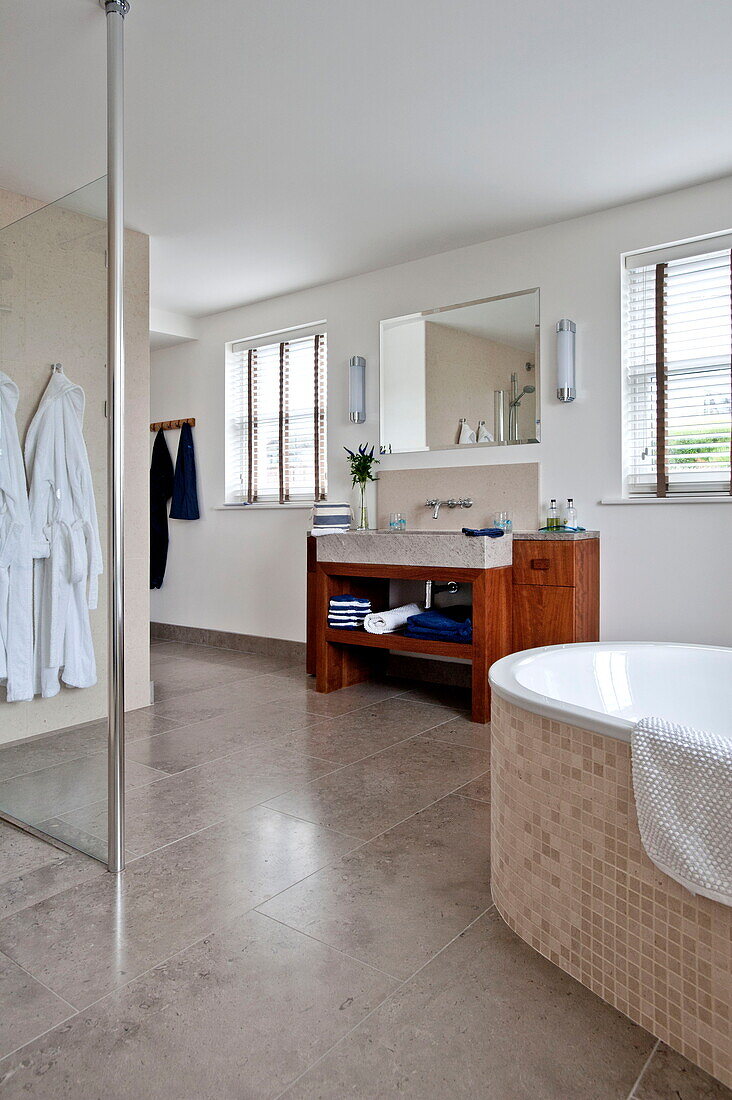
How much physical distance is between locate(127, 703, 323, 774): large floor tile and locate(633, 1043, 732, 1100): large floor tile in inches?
74.4

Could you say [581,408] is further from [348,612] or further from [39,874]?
[39,874]

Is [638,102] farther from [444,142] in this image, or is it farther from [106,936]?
[106,936]

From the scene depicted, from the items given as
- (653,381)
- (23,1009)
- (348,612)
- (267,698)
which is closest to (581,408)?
(653,381)

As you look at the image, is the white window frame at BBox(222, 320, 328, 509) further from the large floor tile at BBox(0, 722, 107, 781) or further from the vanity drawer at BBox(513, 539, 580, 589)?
the large floor tile at BBox(0, 722, 107, 781)

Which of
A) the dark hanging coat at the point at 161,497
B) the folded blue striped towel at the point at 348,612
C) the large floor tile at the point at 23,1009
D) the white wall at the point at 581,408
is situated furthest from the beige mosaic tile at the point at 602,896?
the dark hanging coat at the point at 161,497

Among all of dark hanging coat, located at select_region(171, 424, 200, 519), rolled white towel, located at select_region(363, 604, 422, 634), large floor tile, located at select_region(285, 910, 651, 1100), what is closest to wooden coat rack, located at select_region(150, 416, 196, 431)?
dark hanging coat, located at select_region(171, 424, 200, 519)

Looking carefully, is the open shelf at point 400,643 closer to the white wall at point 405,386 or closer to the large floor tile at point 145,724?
the large floor tile at point 145,724

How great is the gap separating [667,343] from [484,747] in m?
2.09

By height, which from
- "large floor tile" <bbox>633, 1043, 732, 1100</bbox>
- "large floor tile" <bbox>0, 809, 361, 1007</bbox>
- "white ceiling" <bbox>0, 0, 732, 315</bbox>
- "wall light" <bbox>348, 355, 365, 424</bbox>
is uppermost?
"white ceiling" <bbox>0, 0, 732, 315</bbox>

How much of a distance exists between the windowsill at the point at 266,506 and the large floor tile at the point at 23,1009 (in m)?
3.65

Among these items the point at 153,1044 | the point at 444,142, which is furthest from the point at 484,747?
the point at 444,142

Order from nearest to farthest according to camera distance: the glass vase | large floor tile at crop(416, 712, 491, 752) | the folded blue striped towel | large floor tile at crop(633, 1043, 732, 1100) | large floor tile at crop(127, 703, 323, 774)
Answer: large floor tile at crop(633, 1043, 732, 1100), large floor tile at crop(127, 703, 323, 774), large floor tile at crop(416, 712, 491, 752), the folded blue striped towel, the glass vase

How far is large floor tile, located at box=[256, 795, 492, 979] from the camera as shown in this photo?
5.65 feet

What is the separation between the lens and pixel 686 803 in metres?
1.34
